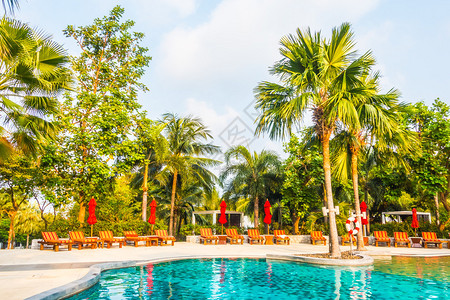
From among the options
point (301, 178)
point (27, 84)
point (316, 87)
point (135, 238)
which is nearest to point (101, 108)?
point (135, 238)

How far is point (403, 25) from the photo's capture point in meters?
14.5

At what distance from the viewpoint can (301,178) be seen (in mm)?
23406

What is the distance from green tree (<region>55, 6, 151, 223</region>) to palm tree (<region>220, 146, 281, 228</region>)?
349 inches

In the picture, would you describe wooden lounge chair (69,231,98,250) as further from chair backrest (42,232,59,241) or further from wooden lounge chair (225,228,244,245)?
wooden lounge chair (225,228,244,245)

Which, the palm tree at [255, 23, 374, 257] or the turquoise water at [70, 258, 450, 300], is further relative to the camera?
the palm tree at [255, 23, 374, 257]

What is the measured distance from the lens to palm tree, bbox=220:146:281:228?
81.3ft

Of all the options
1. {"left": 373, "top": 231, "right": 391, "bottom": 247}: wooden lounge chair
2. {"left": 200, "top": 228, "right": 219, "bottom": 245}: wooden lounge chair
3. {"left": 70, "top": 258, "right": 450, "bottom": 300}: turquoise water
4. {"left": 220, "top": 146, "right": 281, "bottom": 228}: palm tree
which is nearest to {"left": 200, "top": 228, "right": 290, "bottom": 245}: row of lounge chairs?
{"left": 200, "top": 228, "right": 219, "bottom": 245}: wooden lounge chair

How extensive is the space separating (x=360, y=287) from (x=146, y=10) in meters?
14.2

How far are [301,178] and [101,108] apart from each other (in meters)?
14.6

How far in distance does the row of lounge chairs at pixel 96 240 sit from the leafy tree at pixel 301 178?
936cm

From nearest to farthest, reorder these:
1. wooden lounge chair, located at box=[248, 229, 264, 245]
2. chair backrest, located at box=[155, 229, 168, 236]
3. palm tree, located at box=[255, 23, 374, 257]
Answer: palm tree, located at box=[255, 23, 374, 257]
chair backrest, located at box=[155, 229, 168, 236]
wooden lounge chair, located at box=[248, 229, 264, 245]

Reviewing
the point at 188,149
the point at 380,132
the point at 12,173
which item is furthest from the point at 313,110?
the point at 12,173

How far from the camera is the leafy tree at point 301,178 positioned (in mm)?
22547

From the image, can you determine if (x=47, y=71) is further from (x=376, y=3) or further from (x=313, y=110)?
(x=376, y=3)
